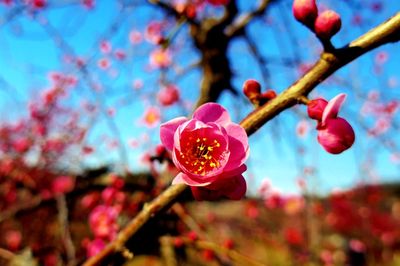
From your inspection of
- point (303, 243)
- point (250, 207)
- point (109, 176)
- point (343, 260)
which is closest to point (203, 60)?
point (109, 176)

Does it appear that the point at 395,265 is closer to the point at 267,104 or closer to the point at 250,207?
the point at 250,207

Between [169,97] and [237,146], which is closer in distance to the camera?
[237,146]

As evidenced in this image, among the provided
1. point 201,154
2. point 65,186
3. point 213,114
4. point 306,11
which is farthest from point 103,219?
point 306,11

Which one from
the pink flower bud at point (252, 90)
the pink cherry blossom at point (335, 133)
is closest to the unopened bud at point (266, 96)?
the pink flower bud at point (252, 90)

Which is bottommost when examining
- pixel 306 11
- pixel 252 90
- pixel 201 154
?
pixel 201 154

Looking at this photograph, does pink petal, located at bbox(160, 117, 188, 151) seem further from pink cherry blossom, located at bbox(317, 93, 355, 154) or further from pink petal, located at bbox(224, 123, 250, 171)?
pink cherry blossom, located at bbox(317, 93, 355, 154)

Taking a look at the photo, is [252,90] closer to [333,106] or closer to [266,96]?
[266,96]

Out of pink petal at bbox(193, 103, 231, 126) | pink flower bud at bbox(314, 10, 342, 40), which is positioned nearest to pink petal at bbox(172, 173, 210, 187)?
pink petal at bbox(193, 103, 231, 126)

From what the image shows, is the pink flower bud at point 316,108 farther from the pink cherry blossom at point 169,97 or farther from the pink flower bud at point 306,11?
the pink cherry blossom at point 169,97
